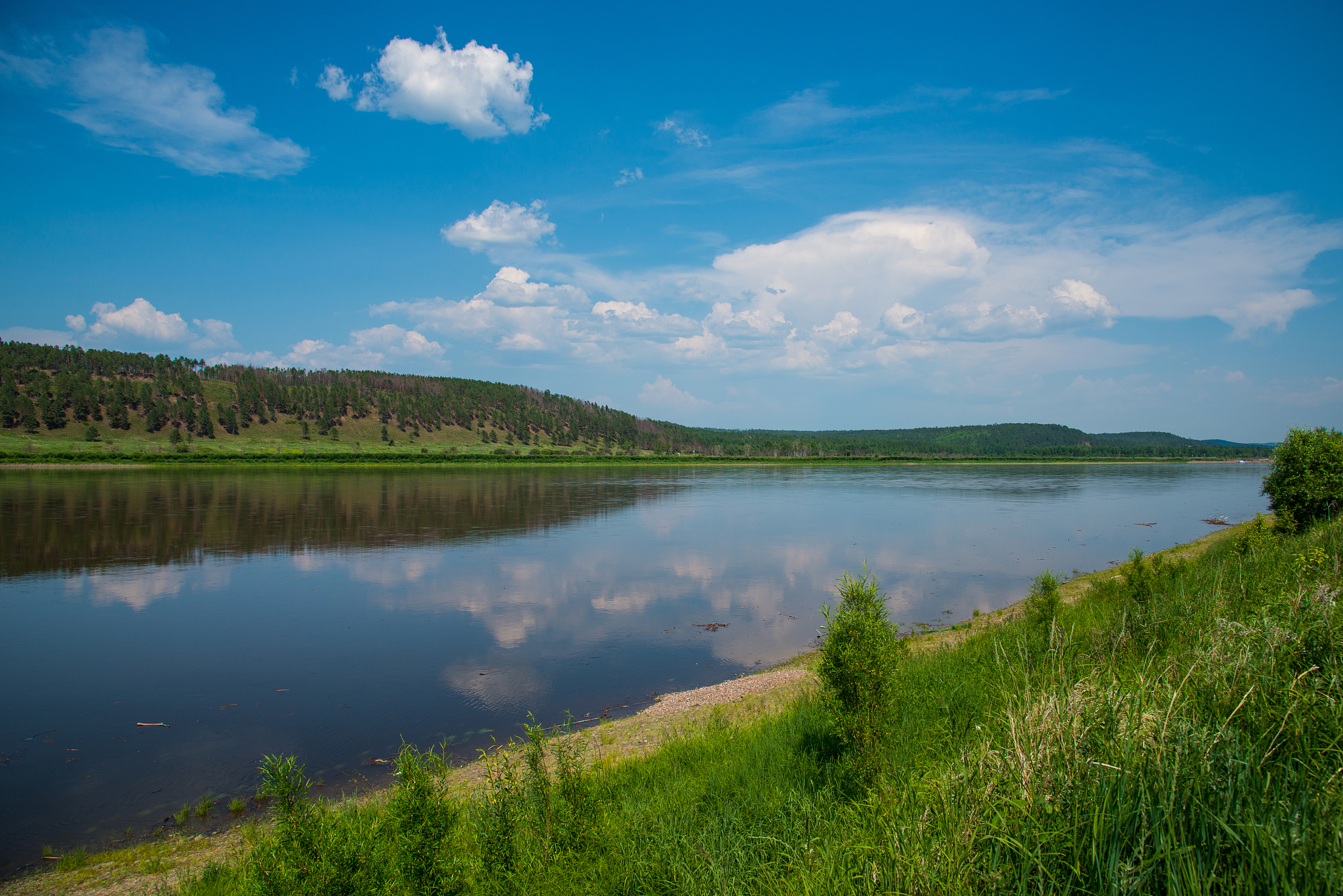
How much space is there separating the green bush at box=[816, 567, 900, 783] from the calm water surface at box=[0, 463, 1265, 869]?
6.39 metres

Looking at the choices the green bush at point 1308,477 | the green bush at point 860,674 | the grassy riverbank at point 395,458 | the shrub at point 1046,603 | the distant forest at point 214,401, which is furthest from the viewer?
the distant forest at point 214,401

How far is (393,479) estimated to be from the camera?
80062 millimetres

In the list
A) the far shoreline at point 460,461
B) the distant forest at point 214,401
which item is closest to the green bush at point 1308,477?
the far shoreline at point 460,461

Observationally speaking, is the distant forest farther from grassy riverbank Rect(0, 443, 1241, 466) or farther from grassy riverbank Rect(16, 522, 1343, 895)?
grassy riverbank Rect(16, 522, 1343, 895)

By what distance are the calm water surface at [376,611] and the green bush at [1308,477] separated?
8.40 m

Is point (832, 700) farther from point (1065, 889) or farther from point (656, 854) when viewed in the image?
point (1065, 889)

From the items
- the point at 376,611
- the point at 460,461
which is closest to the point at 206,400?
the point at 460,461

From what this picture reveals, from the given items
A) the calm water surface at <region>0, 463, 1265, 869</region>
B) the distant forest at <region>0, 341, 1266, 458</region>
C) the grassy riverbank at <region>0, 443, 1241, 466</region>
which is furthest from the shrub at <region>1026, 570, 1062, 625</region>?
the distant forest at <region>0, 341, 1266, 458</region>

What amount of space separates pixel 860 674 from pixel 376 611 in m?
17.6

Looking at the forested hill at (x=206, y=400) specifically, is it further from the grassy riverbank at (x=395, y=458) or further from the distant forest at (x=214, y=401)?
the grassy riverbank at (x=395, y=458)

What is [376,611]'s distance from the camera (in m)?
20.0

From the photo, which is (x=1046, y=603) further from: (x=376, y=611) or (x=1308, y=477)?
(x=376, y=611)

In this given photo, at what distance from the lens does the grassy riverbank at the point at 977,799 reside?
3020 millimetres

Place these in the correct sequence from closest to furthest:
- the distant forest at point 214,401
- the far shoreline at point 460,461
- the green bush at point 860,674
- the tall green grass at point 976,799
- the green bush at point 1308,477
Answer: the tall green grass at point 976,799, the green bush at point 860,674, the green bush at point 1308,477, the far shoreline at point 460,461, the distant forest at point 214,401
